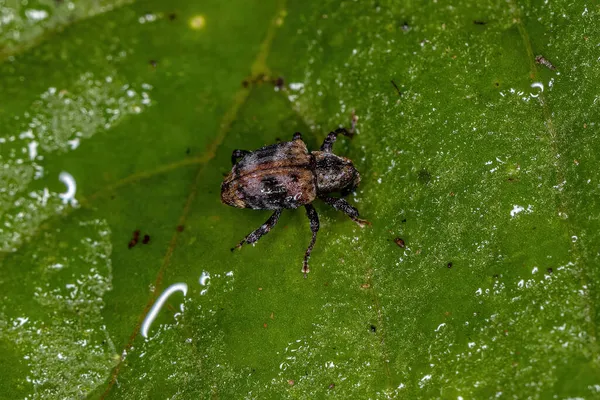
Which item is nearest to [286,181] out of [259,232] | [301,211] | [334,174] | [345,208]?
[301,211]

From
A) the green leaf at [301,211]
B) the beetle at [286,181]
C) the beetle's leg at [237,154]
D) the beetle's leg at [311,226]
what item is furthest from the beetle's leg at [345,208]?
the beetle's leg at [237,154]

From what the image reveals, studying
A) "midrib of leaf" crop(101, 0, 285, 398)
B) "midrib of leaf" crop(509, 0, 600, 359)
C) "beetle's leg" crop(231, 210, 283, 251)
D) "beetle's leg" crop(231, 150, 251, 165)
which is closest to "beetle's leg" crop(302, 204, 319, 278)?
"beetle's leg" crop(231, 210, 283, 251)

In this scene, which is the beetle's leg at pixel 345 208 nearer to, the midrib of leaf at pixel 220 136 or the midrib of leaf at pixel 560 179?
the midrib of leaf at pixel 220 136

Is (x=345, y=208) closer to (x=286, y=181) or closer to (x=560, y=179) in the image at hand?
(x=286, y=181)

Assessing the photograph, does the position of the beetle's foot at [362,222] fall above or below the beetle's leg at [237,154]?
above

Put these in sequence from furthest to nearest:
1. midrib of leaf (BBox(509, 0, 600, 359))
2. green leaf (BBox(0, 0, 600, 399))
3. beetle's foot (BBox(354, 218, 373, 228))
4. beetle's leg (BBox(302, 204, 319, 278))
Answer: beetle's foot (BBox(354, 218, 373, 228)) < beetle's leg (BBox(302, 204, 319, 278)) < green leaf (BBox(0, 0, 600, 399)) < midrib of leaf (BBox(509, 0, 600, 359))

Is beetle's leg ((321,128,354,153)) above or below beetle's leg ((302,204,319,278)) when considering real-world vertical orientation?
above

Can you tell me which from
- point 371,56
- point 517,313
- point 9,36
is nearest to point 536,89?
point 371,56

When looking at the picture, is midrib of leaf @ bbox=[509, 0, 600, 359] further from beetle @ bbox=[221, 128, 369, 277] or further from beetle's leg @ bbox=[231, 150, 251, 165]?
beetle's leg @ bbox=[231, 150, 251, 165]
